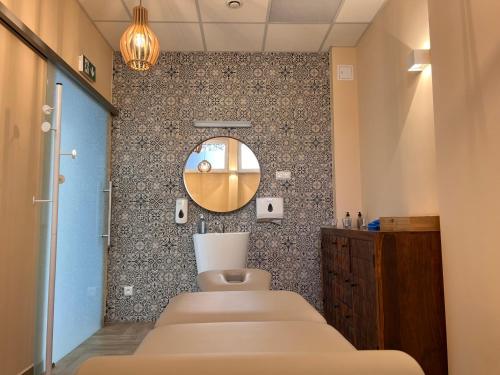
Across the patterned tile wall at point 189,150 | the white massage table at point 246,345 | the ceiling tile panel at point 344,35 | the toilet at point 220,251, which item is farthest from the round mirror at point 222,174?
the white massage table at point 246,345

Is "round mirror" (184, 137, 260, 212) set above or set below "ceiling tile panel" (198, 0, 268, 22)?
below

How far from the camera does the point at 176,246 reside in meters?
3.56

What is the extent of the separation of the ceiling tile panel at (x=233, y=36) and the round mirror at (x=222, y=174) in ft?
2.87

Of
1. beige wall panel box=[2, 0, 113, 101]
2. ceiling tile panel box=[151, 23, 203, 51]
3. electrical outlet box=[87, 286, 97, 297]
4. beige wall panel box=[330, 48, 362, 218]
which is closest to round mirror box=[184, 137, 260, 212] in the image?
beige wall panel box=[330, 48, 362, 218]

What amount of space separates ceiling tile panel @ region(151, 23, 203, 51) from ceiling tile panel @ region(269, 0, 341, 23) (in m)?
0.69

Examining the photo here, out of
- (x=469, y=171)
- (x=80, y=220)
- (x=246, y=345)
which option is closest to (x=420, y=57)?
(x=469, y=171)

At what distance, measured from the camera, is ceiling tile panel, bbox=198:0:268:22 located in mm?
2953

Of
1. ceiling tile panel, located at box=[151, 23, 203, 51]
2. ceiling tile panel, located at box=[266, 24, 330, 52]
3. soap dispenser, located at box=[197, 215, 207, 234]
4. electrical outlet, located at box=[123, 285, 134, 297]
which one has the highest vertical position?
ceiling tile panel, located at box=[266, 24, 330, 52]

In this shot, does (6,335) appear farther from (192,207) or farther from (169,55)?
(169,55)

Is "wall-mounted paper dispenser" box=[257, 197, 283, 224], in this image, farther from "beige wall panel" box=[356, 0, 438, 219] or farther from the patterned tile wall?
"beige wall panel" box=[356, 0, 438, 219]

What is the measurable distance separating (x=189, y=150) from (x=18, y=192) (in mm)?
1710

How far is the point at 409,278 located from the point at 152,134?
260cm

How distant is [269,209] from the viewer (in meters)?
3.56

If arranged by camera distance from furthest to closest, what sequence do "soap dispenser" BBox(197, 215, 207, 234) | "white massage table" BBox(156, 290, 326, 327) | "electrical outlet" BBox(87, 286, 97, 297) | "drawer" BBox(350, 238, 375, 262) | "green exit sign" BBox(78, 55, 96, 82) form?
"soap dispenser" BBox(197, 215, 207, 234) → "electrical outlet" BBox(87, 286, 97, 297) → "green exit sign" BBox(78, 55, 96, 82) → "drawer" BBox(350, 238, 375, 262) → "white massage table" BBox(156, 290, 326, 327)
